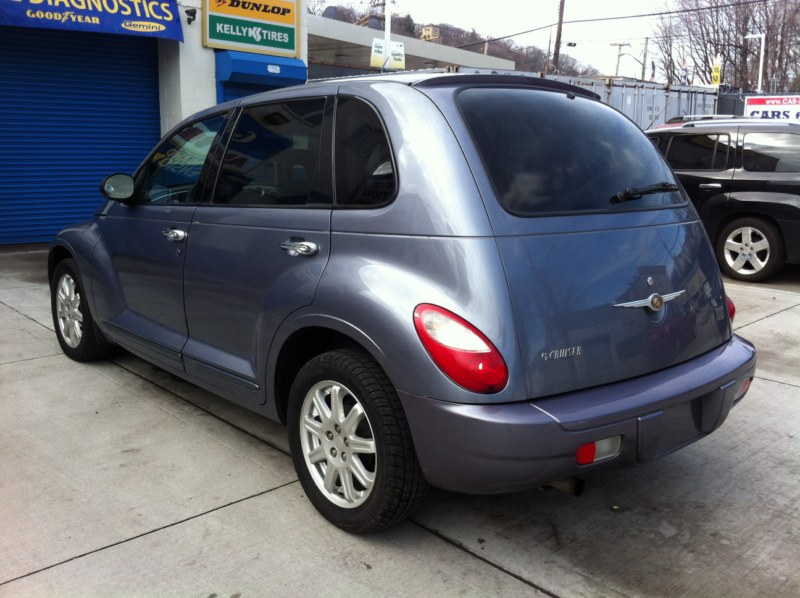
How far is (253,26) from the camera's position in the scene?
1153 cm

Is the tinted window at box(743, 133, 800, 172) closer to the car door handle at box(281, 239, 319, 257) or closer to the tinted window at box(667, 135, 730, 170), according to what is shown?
the tinted window at box(667, 135, 730, 170)

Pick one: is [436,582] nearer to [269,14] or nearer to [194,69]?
[194,69]

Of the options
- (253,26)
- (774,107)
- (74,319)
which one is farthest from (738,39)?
(74,319)

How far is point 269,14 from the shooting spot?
38.5 ft

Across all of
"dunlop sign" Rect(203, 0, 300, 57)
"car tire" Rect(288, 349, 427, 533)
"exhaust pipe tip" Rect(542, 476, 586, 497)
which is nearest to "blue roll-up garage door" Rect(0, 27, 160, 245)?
"dunlop sign" Rect(203, 0, 300, 57)

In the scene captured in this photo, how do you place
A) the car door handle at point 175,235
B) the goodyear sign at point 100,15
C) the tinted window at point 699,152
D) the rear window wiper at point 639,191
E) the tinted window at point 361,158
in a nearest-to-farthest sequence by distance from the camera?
the tinted window at point 361,158 < the rear window wiper at point 639,191 < the car door handle at point 175,235 < the tinted window at point 699,152 < the goodyear sign at point 100,15

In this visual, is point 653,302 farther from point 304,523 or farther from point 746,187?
point 746,187

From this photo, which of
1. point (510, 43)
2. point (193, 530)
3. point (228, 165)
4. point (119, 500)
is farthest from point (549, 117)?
point (510, 43)

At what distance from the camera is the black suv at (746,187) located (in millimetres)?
7914

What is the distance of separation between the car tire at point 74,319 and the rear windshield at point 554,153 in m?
3.12

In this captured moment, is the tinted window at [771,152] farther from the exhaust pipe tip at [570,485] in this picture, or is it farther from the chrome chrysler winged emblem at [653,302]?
the exhaust pipe tip at [570,485]

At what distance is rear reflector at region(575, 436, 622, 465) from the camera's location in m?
2.52

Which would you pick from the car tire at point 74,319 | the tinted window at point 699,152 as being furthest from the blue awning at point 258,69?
the car tire at point 74,319

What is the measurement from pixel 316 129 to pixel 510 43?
51114 mm
